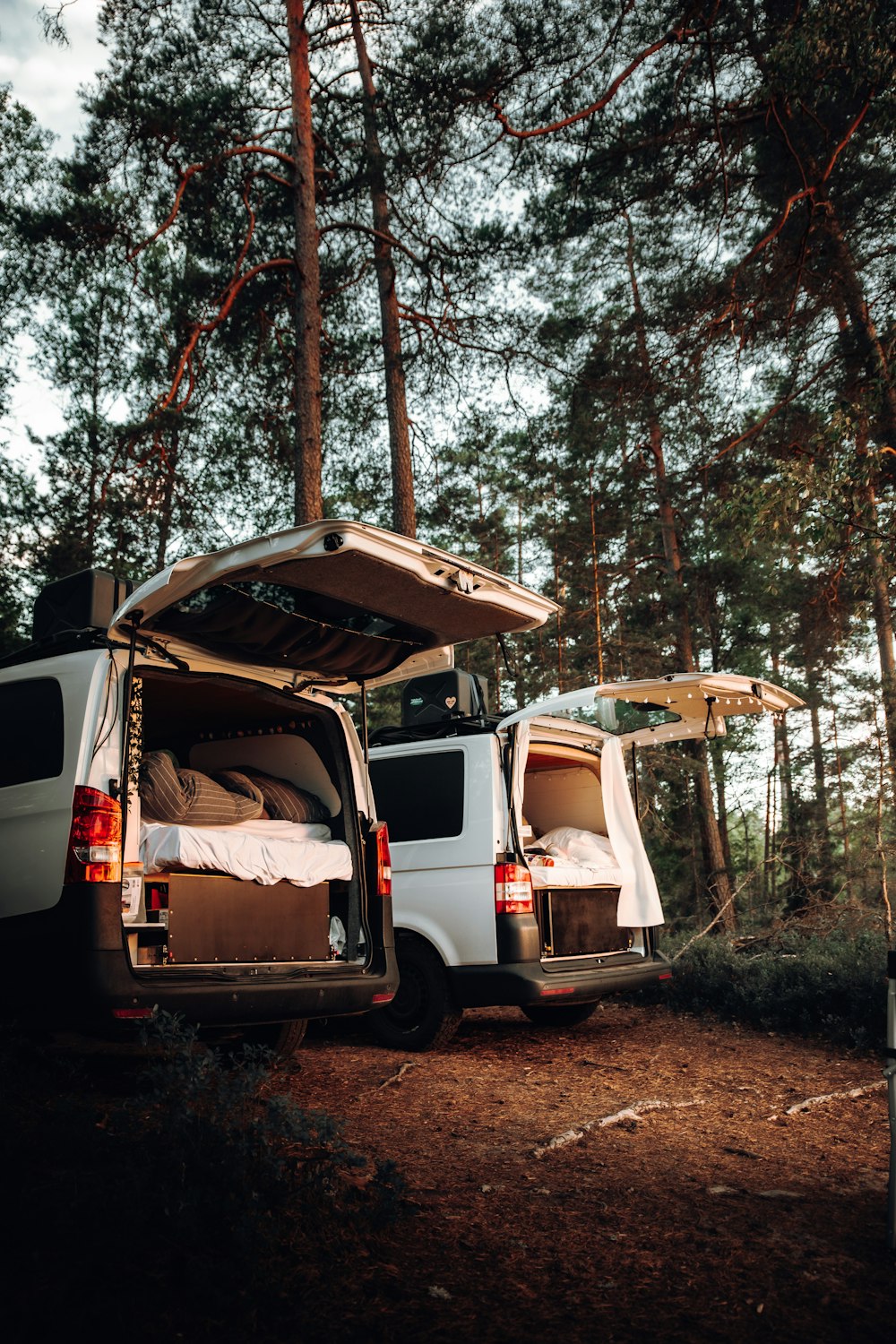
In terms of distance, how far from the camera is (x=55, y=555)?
51.7 feet

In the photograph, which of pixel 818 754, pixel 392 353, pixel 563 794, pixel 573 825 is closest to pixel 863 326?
pixel 392 353

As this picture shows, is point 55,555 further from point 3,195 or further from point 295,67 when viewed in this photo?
point 295,67

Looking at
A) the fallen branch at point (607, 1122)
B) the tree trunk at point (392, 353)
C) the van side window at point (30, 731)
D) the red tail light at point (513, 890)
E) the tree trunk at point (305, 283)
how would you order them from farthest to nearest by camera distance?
the tree trunk at point (392, 353), the tree trunk at point (305, 283), the red tail light at point (513, 890), the van side window at point (30, 731), the fallen branch at point (607, 1122)

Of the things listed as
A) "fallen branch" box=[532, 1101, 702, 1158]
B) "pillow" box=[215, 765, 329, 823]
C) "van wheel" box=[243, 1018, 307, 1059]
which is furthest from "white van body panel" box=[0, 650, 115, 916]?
"fallen branch" box=[532, 1101, 702, 1158]

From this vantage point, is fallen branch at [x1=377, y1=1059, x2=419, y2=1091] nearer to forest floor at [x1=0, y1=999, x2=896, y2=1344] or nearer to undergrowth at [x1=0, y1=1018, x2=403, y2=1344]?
forest floor at [x1=0, y1=999, x2=896, y2=1344]

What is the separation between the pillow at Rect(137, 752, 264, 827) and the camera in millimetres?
5195

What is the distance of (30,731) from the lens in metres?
4.82

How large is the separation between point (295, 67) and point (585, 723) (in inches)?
340

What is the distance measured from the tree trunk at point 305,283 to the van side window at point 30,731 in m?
5.97

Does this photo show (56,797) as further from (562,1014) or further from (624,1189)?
(562,1014)

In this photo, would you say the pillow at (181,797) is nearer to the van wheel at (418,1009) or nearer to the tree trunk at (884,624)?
the van wheel at (418,1009)

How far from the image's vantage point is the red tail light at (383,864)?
19.1 feet

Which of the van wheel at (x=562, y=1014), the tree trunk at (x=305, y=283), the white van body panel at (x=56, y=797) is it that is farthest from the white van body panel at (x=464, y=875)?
the tree trunk at (x=305, y=283)

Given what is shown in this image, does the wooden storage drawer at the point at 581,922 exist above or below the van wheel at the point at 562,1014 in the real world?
above
